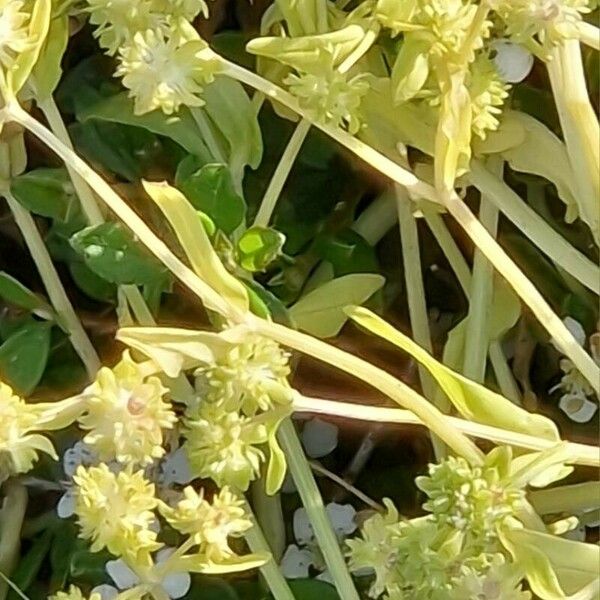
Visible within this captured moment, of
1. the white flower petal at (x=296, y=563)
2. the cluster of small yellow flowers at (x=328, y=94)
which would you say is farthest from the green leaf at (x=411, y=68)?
the white flower petal at (x=296, y=563)

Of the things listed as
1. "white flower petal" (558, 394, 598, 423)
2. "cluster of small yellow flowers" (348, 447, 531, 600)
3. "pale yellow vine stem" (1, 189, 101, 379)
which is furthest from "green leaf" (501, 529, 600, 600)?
"pale yellow vine stem" (1, 189, 101, 379)

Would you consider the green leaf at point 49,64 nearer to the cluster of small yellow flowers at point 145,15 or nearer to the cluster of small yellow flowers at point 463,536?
the cluster of small yellow flowers at point 145,15

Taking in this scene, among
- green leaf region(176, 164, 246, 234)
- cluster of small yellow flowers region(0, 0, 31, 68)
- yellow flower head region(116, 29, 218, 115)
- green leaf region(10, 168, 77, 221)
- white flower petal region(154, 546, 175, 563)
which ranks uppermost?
yellow flower head region(116, 29, 218, 115)

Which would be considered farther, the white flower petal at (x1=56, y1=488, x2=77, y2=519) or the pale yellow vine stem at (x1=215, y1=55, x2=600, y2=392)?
the white flower petal at (x1=56, y1=488, x2=77, y2=519)

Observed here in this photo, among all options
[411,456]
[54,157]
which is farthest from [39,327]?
[411,456]

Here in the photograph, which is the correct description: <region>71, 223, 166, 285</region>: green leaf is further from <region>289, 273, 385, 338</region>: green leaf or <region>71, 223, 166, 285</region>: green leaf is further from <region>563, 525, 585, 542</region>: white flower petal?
<region>563, 525, 585, 542</region>: white flower petal

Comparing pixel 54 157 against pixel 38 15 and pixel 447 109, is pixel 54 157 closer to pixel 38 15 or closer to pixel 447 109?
pixel 38 15

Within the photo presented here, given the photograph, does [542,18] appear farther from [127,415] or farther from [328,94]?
[127,415]

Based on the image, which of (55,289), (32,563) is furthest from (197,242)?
Answer: (32,563)
